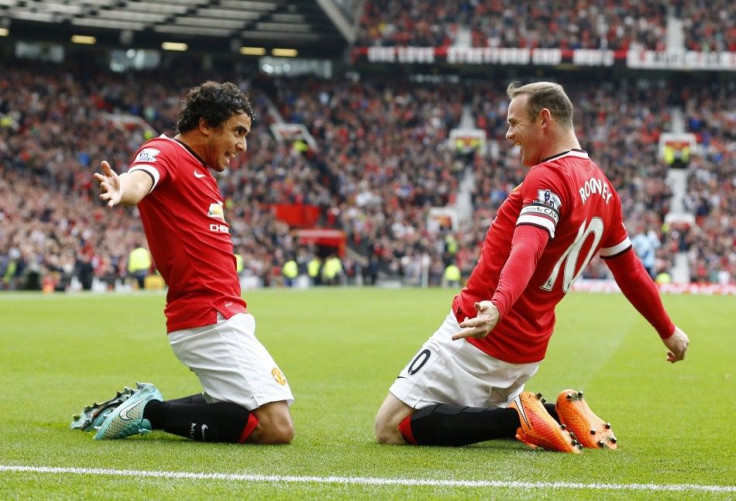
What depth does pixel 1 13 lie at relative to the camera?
44812 mm

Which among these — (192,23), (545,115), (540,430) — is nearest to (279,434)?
(540,430)

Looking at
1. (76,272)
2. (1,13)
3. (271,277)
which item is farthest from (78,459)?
(1,13)

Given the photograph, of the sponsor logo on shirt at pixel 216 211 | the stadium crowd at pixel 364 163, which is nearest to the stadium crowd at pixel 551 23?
the stadium crowd at pixel 364 163

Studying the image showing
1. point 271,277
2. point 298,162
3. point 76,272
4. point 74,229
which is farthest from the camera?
point 298,162

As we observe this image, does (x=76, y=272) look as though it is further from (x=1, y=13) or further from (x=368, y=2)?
(x=368, y=2)

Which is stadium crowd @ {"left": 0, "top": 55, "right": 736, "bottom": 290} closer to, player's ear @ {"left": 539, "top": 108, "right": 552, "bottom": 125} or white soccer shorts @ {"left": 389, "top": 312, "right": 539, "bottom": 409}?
white soccer shorts @ {"left": 389, "top": 312, "right": 539, "bottom": 409}

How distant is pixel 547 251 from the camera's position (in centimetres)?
607

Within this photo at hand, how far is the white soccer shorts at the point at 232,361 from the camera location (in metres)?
6.32

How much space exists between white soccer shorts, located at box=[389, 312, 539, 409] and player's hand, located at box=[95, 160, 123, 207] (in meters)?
2.10

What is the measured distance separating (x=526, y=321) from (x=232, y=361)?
176cm

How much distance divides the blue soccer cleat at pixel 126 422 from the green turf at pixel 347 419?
147mm

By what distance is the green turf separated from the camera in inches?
191

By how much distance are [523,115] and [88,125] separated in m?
43.7

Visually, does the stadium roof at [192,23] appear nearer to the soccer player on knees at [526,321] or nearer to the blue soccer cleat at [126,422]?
the blue soccer cleat at [126,422]
